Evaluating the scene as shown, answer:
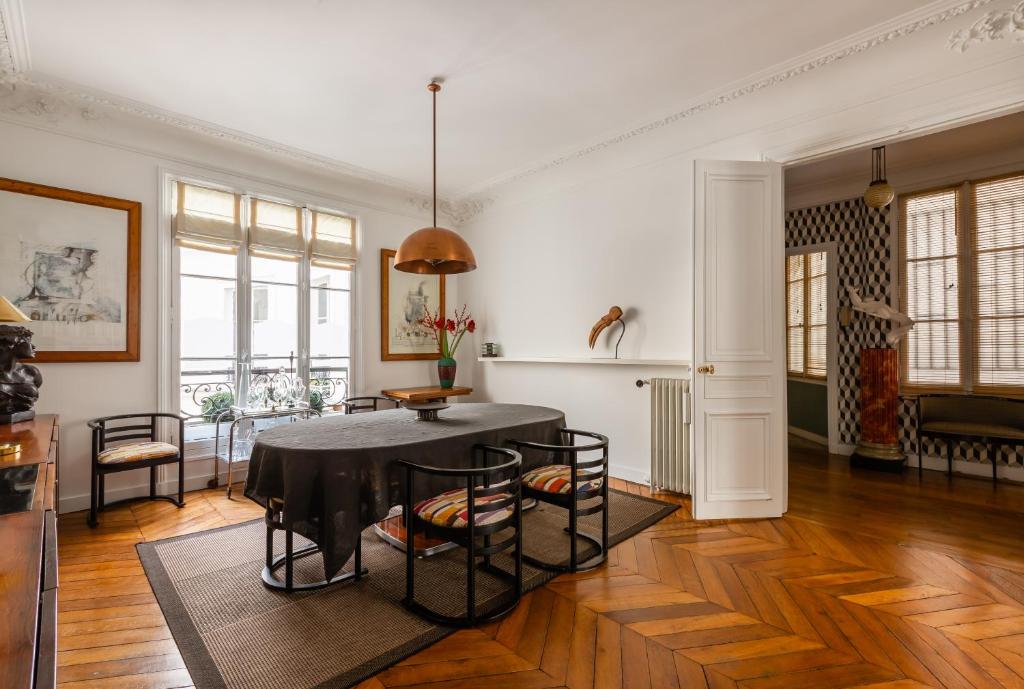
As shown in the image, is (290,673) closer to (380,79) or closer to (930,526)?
(380,79)

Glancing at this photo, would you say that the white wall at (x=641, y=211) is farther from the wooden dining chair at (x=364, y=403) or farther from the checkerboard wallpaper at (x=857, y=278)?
the checkerboard wallpaper at (x=857, y=278)

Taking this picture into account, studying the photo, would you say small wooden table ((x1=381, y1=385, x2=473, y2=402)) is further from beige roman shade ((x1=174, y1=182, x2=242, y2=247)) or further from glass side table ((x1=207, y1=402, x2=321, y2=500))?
beige roman shade ((x1=174, y1=182, x2=242, y2=247))

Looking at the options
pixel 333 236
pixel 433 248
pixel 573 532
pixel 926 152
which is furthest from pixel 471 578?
pixel 926 152

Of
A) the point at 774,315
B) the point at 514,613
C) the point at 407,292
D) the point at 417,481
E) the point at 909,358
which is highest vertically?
the point at 407,292

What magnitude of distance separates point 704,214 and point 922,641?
254 cm

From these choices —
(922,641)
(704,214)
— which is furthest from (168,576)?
(704,214)

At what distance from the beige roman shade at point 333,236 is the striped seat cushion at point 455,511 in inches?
131

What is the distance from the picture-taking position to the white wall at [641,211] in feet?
9.63

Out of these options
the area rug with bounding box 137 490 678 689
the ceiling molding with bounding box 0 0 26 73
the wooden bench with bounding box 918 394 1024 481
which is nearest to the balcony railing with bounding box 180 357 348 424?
the area rug with bounding box 137 490 678 689

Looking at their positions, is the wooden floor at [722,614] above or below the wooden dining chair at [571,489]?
below

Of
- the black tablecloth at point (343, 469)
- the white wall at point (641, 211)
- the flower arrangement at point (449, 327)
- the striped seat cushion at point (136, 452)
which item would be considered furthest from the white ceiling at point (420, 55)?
the striped seat cushion at point (136, 452)

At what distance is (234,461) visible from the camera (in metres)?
4.18

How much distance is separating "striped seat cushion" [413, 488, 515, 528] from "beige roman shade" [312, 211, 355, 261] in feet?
10.9

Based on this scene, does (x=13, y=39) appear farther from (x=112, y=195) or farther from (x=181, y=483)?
(x=181, y=483)
